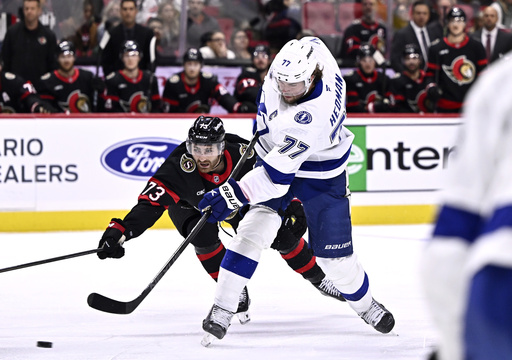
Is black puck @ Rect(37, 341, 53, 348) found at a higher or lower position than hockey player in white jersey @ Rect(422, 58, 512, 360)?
lower

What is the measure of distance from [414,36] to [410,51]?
33cm

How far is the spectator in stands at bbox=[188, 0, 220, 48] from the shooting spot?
6.89 m

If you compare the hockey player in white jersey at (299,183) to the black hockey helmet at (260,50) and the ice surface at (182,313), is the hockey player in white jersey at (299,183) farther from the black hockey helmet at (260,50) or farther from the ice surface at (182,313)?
the black hockey helmet at (260,50)

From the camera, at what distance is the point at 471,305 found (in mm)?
874

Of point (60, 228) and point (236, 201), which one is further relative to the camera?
point (60, 228)

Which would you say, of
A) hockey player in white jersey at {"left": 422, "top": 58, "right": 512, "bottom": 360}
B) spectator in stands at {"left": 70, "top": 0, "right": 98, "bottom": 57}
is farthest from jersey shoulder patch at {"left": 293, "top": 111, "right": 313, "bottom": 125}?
spectator in stands at {"left": 70, "top": 0, "right": 98, "bottom": 57}

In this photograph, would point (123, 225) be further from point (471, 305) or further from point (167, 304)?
point (471, 305)

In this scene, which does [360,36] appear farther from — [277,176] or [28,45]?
[277,176]

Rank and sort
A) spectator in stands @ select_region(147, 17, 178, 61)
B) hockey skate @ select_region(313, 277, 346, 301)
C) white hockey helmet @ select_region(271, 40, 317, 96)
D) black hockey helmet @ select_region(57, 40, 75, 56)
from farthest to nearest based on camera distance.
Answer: spectator in stands @ select_region(147, 17, 178, 61) → black hockey helmet @ select_region(57, 40, 75, 56) → hockey skate @ select_region(313, 277, 346, 301) → white hockey helmet @ select_region(271, 40, 317, 96)

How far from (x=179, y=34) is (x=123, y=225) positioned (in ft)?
13.3

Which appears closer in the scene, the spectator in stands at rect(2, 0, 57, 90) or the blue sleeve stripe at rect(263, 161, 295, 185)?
the blue sleeve stripe at rect(263, 161, 295, 185)

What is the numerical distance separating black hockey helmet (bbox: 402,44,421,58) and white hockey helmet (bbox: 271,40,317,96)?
3845 mm

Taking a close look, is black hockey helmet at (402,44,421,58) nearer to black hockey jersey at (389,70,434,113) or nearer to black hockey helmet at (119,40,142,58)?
black hockey jersey at (389,70,434,113)

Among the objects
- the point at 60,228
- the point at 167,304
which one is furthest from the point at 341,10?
the point at 167,304
